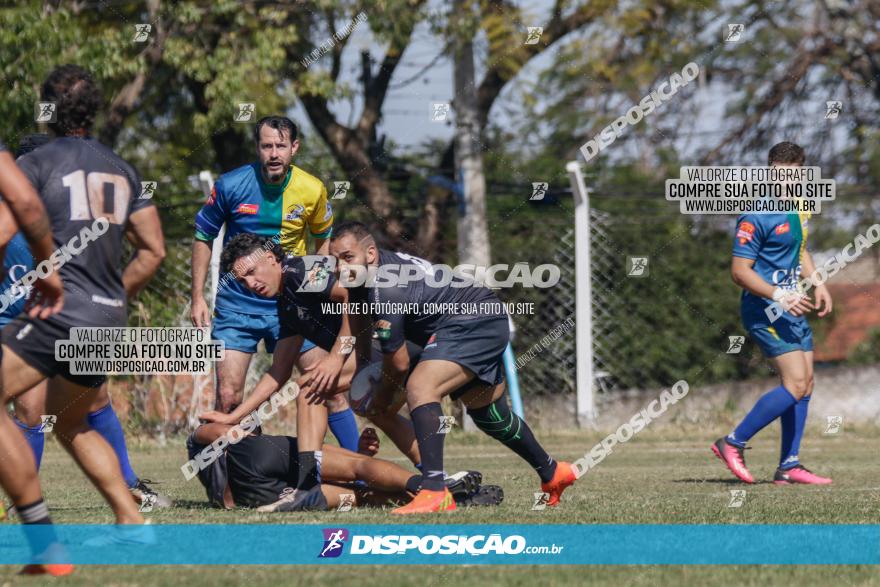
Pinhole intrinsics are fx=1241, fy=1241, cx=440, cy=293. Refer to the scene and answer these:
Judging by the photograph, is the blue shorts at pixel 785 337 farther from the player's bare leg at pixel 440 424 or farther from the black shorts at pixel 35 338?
the black shorts at pixel 35 338

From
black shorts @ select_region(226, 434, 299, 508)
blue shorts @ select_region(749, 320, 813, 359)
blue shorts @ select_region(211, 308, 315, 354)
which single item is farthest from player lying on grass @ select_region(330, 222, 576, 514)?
blue shorts @ select_region(749, 320, 813, 359)

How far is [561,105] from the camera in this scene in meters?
21.0

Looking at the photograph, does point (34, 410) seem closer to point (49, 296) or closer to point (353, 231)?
point (353, 231)

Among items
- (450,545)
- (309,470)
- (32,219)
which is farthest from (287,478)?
(32,219)

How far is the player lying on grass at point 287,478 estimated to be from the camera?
257 inches

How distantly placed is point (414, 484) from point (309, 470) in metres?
0.62

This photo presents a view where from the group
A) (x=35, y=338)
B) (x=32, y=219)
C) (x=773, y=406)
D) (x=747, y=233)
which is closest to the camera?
(x=32, y=219)

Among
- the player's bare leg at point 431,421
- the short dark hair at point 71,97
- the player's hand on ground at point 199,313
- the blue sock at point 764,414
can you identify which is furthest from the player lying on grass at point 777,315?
the short dark hair at point 71,97

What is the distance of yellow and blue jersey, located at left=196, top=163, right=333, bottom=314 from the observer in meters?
7.75

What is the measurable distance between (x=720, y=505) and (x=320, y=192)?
10.4ft

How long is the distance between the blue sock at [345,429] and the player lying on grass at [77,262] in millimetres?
2631

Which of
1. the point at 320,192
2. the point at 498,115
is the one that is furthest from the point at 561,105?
the point at 320,192

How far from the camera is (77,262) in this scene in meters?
4.88

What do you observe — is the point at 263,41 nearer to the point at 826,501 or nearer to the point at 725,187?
the point at 725,187
